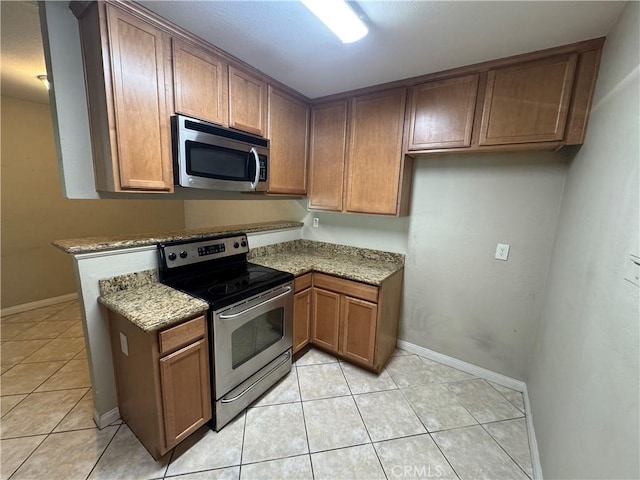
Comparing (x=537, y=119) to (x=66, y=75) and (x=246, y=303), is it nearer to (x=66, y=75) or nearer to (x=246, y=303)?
(x=246, y=303)

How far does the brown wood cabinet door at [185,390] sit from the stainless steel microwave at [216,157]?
1039mm

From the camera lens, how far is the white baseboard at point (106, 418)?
1.67 m

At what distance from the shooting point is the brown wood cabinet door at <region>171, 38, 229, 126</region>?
1.62 meters

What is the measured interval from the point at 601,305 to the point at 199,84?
95.9 inches

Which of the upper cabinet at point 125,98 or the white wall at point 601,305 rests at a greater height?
the upper cabinet at point 125,98

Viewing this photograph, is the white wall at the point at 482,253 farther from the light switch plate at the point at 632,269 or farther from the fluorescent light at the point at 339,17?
the fluorescent light at the point at 339,17

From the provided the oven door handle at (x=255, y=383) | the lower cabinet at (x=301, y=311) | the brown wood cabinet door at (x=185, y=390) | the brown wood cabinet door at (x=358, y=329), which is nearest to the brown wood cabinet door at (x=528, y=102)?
the brown wood cabinet door at (x=358, y=329)

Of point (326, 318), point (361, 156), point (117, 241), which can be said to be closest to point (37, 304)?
point (117, 241)

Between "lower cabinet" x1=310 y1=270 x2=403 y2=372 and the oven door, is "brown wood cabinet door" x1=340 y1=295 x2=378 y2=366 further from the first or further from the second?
the oven door

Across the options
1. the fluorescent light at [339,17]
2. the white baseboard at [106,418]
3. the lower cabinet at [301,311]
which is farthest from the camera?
the lower cabinet at [301,311]

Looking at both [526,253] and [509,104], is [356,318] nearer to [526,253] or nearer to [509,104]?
[526,253]

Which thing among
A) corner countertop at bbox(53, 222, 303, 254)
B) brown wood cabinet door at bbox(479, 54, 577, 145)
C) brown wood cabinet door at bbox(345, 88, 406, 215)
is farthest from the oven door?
brown wood cabinet door at bbox(479, 54, 577, 145)

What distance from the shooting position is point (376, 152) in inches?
90.2

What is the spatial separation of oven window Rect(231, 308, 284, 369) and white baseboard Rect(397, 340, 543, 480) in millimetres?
1352
